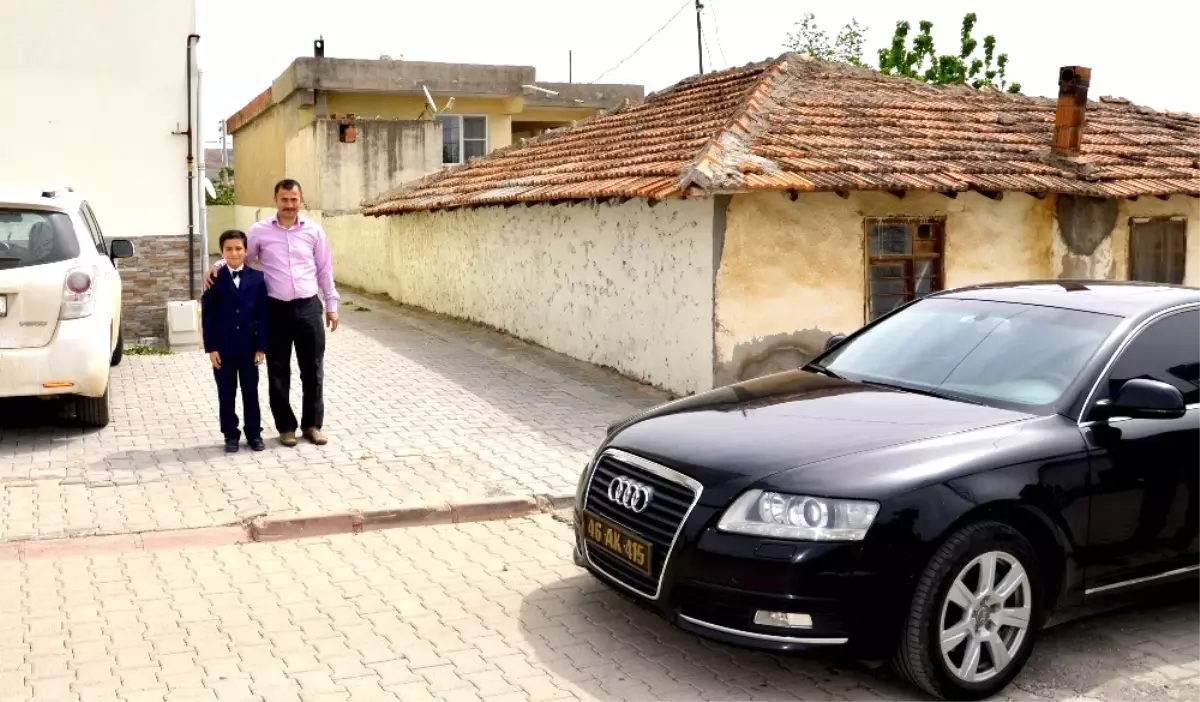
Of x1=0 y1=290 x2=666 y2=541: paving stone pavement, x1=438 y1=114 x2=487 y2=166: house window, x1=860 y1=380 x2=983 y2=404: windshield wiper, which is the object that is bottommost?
x1=0 y1=290 x2=666 y2=541: paving stone pavement

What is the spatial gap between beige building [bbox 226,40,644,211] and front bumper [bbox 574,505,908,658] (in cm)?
2093

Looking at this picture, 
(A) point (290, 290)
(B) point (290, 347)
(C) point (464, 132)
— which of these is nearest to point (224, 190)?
(C) point (464, 132)

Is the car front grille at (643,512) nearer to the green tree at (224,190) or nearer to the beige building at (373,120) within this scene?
the beige building at (373,120)

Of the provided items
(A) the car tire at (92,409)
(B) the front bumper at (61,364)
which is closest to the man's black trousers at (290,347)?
(B) the front bumper at (61,364)

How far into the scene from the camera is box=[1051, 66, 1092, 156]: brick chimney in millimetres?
12727

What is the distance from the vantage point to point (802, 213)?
1101 cm

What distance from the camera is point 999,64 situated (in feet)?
112

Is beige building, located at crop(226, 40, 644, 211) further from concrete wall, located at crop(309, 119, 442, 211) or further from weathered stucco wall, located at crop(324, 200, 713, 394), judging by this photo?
weathered stucco wall, located at crop(324, 200, 713, 394)

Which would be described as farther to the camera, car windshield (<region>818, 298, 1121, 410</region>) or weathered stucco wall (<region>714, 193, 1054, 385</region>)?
weathered stucco wall (<region>714, 193, 1054, 385</region>)

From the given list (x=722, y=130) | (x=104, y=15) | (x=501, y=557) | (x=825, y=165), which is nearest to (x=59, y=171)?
(x=104, y=15)

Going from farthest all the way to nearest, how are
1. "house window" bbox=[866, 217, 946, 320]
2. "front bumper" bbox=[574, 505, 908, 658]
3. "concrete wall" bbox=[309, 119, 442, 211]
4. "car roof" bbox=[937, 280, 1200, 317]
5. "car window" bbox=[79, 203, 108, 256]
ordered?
"concrete wall" bbox=[309, 119, 442, 211] → "house window" bbox=[866, 217, 946, 320] → "car window" bbox=[79, 203, 108, 256] → "car roof" bbox=[937, 280, 1200, 317] → "front bumper" bbox=[574, 505, 908, 658]

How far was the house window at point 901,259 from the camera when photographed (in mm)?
11547

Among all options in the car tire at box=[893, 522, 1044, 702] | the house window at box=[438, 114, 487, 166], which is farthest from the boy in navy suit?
the house window at box=[438, 114, 487, 166]

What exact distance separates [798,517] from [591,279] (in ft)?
28.2
